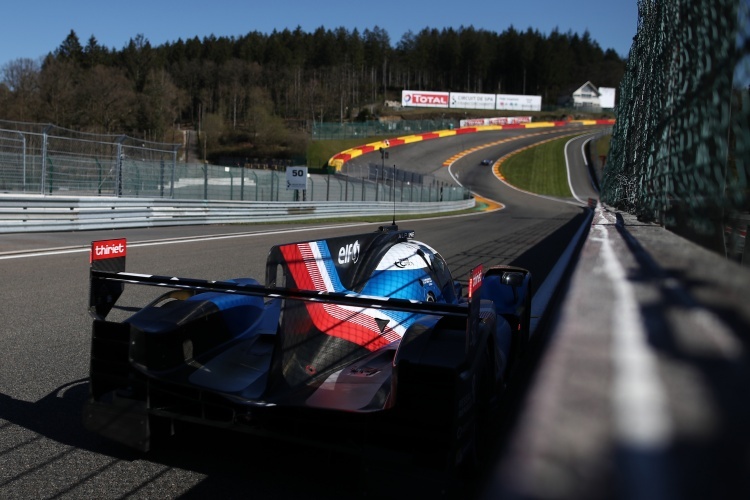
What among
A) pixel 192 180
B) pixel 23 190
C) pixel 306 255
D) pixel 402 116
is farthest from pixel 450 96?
pixel 306 255

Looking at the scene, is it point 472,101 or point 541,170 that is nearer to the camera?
point 541,170

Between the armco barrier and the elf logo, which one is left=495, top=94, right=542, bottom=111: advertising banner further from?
the elf logo

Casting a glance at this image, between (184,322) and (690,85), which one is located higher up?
(690,85)

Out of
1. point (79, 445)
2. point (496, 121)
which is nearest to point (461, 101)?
point (496, 121)

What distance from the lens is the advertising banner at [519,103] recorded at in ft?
357

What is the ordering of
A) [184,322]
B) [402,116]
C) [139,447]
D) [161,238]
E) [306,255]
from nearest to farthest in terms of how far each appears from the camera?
[139,447] < [184,322] < [306,255] < [161,238] < [402,116]

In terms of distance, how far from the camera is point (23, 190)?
15688 millimetres

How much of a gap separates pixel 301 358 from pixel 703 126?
2297mm

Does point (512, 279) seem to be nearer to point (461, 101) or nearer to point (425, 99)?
point (425, 99)

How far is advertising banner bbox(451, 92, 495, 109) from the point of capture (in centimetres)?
10753

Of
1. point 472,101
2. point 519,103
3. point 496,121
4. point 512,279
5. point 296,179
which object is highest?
point 519,103

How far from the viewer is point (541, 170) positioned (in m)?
68.4

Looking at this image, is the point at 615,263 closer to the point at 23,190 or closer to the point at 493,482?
the point at 493,482

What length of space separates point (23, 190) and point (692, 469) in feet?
58.0
